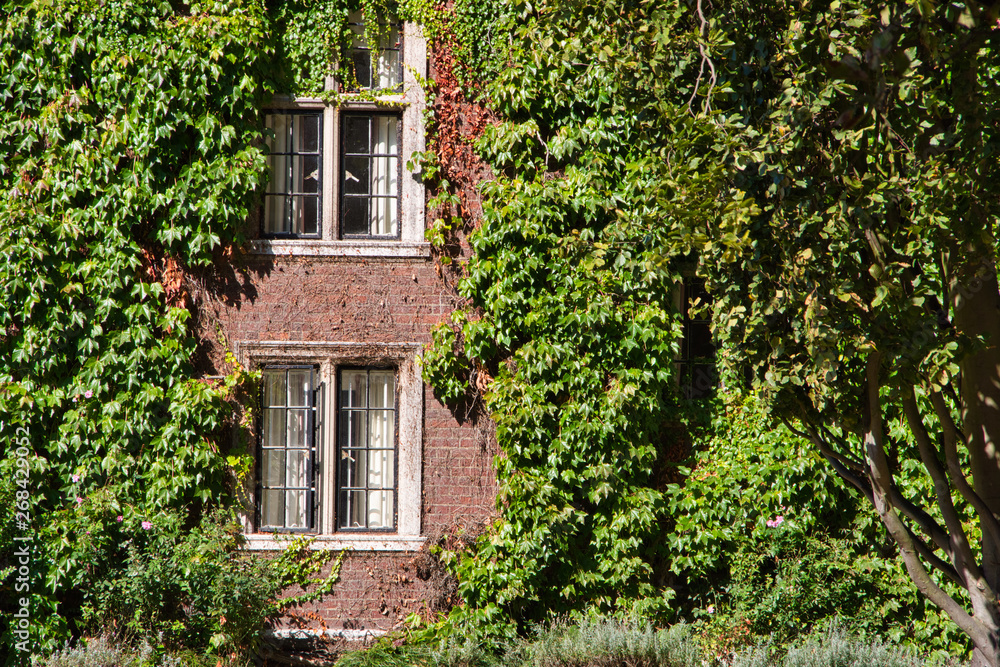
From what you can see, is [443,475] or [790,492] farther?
[443,475]

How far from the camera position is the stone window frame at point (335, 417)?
26.2 feet

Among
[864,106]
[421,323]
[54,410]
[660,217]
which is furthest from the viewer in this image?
[421,323]

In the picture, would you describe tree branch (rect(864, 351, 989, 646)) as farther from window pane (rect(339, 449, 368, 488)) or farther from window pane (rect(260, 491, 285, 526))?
window pane (rect(260, 491, 285, 526))

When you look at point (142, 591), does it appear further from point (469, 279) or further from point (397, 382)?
point (469, 279)

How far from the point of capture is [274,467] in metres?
8.12

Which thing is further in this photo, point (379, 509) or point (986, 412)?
point (379, 509)

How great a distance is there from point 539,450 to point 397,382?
5.20 feet

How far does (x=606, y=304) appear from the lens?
301 inches

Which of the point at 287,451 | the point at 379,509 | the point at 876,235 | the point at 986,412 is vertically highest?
the point at 876,235

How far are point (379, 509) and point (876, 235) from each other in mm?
5371

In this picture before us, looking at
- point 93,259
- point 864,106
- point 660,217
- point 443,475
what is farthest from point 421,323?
point 864,106

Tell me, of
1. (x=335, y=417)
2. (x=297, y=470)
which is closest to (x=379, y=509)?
(x=297, y=470)

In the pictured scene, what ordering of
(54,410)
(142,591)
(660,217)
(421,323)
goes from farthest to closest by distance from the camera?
(421,323)
(54,410)
(142,591)
(660,217)
